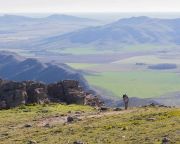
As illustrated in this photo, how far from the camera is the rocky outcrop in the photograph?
78688 millimetres

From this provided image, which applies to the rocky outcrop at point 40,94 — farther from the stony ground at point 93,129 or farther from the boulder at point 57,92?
the stony ground at point 93,129

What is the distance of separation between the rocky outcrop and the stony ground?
16492 millimetres

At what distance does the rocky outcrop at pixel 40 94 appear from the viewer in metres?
78.7

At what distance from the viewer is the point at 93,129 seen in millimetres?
45531

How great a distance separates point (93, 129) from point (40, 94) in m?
35.7

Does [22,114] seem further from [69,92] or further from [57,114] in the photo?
[69,92]

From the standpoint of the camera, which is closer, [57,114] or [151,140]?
[151,140]

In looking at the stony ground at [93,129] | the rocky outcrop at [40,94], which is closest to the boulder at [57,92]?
the rocky outcrop at [40,94]

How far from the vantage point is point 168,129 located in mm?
40812

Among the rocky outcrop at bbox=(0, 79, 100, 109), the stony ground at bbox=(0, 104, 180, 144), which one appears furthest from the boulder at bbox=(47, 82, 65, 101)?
the stony ground at bbox=(0, 104, 180, 144)

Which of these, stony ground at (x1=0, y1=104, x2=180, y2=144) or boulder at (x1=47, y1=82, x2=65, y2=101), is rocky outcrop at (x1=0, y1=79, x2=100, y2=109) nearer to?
boulder at (x1=47, y1=82, x2=65, y2=101)

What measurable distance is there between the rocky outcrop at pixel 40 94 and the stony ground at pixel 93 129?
16.5 meters

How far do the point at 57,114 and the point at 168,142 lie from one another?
29.5m

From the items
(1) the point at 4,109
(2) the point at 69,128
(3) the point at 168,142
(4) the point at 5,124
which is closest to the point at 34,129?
(2) the point at 69,128
